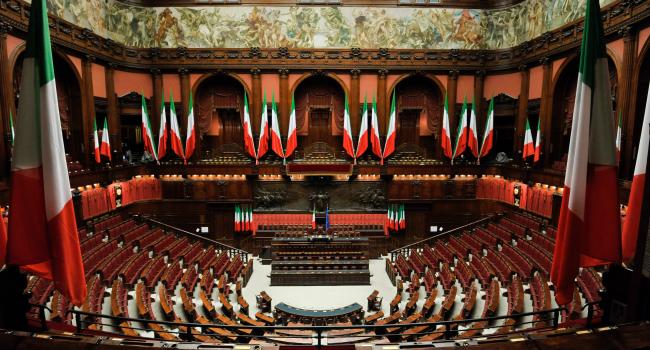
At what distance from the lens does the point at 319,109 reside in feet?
66.5

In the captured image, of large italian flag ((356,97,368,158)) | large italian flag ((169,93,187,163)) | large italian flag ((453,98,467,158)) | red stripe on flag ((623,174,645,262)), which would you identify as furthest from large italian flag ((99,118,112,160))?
red stripe on flag ((623,174,645,262))

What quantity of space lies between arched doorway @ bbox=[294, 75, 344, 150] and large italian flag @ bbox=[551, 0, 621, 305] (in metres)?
16.4

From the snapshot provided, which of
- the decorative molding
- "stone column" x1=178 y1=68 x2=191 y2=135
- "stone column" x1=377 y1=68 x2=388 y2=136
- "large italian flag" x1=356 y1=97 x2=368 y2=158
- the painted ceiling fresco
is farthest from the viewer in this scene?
"stone column" x1=377 y1=68 x2=388 y2=136

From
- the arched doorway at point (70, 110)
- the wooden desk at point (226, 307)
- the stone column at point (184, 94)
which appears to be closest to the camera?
the wooden desk at point (226, 307)

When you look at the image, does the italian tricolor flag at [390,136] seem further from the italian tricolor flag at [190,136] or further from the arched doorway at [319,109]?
the italian tricolor flag at [190,136]

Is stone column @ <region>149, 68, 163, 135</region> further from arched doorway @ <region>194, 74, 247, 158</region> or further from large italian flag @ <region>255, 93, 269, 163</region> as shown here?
large italian flag @ <region>255, 93, 269, 163</region>

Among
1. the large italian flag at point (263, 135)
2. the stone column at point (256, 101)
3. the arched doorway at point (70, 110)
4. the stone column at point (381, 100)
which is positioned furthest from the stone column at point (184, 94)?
the stone column at point (381, 100)

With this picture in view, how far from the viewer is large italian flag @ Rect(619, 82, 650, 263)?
370 cm

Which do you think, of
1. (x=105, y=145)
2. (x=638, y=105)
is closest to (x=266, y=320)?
(x=105, y=145)

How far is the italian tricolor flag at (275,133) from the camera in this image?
58.3 feet

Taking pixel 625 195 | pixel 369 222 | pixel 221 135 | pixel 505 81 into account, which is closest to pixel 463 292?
pixel 625 195

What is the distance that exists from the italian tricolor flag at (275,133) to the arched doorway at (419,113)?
22.3 ft

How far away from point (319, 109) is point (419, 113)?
5.85 metres

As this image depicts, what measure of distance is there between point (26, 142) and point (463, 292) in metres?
10.8
